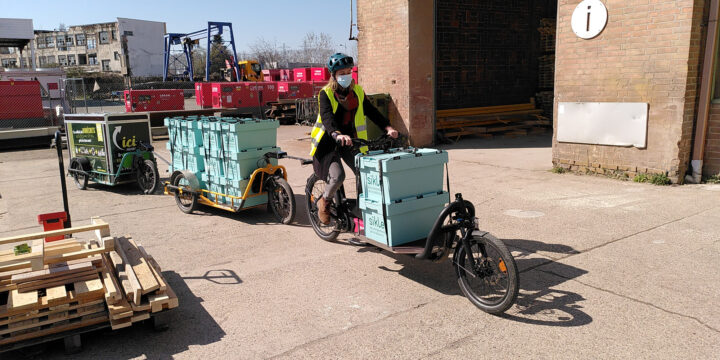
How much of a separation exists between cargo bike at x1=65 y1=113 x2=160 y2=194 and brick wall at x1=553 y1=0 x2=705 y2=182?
8108 millimetres

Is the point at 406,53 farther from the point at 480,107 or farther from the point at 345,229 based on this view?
the point at 345,229

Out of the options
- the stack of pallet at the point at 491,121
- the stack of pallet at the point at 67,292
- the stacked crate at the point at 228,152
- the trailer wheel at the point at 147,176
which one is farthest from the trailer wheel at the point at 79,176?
the stack of pallet at the point at 491,121

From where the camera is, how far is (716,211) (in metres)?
7.21

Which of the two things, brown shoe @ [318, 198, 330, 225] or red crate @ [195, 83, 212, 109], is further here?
red crate @ [195, 83, 212, 109]

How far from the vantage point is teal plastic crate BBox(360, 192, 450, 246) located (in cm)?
493

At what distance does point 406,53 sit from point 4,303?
11.2 meters

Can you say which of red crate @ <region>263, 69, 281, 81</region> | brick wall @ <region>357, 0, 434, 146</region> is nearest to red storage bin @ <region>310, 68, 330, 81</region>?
red crate @ <region>263, 69, 281, 81</region>

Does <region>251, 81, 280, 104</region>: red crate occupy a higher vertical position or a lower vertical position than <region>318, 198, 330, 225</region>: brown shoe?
higher

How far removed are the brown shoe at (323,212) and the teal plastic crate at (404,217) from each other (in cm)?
82

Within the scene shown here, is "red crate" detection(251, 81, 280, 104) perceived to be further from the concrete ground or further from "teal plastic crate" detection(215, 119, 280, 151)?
"teal plastic crate" detection(215, 119, 280, 151)

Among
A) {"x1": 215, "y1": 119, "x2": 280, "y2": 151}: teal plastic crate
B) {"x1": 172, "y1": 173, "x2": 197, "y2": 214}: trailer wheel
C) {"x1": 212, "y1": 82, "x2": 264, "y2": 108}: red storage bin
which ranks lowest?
{"x1": 172, "y1": 173, "x2": 197, "y2": 214}: trailer wheel

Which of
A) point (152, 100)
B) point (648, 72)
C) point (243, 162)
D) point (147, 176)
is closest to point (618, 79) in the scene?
point (648, 72)

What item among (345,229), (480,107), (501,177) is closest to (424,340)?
(345,229)

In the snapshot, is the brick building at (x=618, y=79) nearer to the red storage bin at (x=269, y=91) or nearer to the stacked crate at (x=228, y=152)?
the stacked crate at (x=228, y=152)
